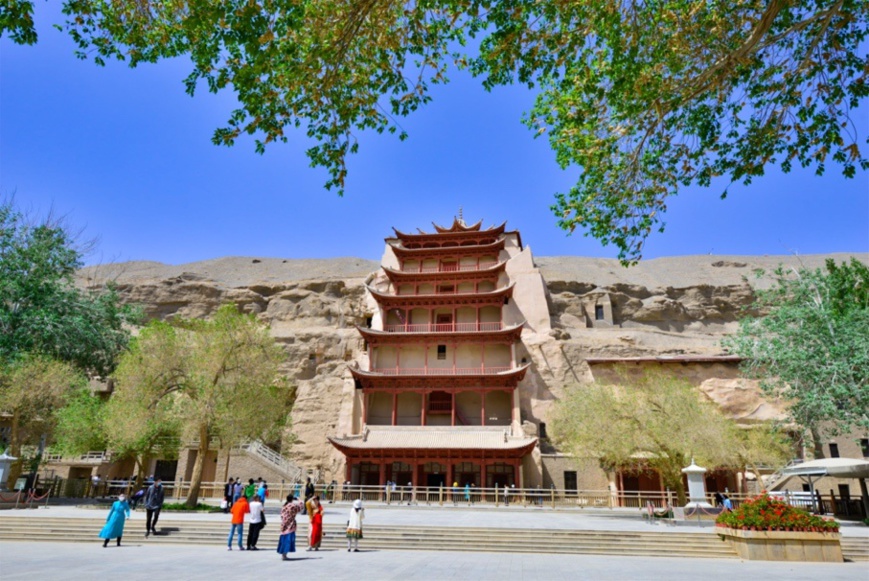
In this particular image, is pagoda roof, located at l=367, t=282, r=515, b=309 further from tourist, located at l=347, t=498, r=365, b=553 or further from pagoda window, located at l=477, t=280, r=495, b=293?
tourist, located at l=347, t=498, r=365, b=553

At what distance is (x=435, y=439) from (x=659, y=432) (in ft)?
45.9

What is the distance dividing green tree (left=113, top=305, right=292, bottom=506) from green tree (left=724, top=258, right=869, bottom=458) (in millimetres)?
21278

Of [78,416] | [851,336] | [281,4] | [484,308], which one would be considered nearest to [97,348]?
[78,416]

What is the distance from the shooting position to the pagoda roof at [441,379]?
111 ft

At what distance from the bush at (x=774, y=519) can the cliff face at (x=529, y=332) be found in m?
16.0

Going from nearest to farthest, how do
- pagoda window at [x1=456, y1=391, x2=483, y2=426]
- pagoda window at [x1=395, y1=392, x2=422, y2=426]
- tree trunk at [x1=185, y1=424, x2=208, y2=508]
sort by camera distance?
tree trunk at [x1=185, y1=424, x2=208, y2=508] < pagoda window at [x1=456, y1=391, x2=483, y2=426] < pagoda window at [x1=395, y1=392, x2=422, y2=426]

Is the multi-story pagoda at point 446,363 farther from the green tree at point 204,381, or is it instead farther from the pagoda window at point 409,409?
the green tree at point 204,381

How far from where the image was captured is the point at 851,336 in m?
20.6

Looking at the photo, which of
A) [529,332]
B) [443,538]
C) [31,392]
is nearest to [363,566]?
[443,538]

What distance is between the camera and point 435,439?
3114 centimetres

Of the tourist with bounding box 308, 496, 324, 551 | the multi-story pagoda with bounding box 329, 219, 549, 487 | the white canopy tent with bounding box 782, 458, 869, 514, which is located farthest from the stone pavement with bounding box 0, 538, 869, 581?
the multi-story pagoda with bounding box 329, 219, 549, 487

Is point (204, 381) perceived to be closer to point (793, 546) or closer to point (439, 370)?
point (439, 370)

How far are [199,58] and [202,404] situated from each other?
52.9 feet

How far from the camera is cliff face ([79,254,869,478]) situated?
3491 centimetres
